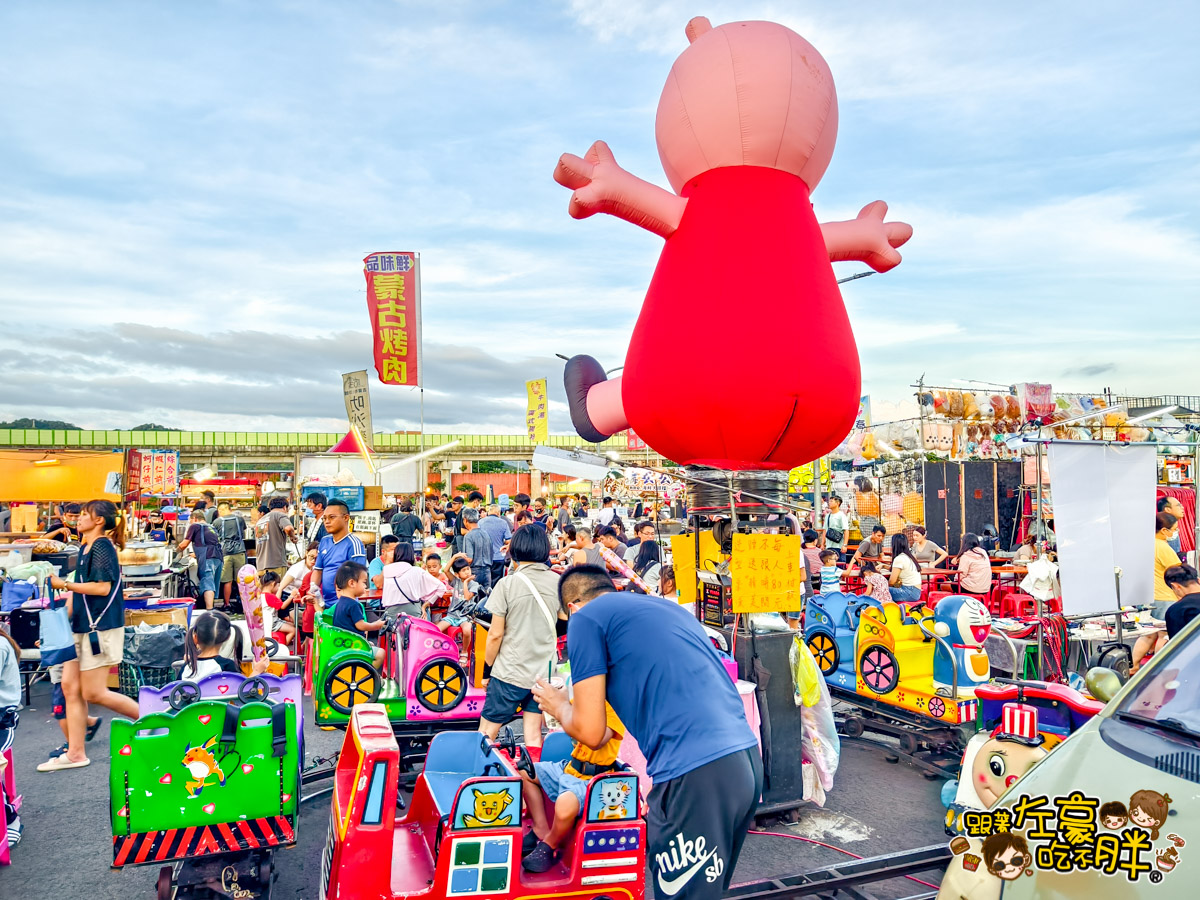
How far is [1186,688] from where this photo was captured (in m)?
2.44

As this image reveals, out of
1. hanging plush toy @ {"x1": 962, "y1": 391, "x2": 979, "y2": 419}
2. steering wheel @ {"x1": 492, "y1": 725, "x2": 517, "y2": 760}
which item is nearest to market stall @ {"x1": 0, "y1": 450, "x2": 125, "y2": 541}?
steering wheel @ {"x1": 492, "y1": 725, "x2": 517, "y2": 760}

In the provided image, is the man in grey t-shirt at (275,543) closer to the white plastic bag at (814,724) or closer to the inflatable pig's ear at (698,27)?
the white plastic bag at (814,724)

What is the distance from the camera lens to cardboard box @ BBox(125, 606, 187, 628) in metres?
8.38

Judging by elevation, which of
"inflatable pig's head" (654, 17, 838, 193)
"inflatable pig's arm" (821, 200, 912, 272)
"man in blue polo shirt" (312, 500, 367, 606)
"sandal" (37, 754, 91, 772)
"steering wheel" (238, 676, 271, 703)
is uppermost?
"inflatable pig's head" (654, 17, 838, 193)

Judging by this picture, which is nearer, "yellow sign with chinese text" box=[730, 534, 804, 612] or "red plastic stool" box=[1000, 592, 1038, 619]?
"yellow sign with chinese text" box=[730, 534, 804, 612]

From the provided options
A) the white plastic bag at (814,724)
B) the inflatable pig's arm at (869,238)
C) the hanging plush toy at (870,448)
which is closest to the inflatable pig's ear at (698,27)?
the inflatable pig's arm at (869,238)

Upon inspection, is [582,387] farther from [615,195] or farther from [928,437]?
[928,437]

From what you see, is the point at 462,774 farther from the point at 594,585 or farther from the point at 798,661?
the point at 798,661

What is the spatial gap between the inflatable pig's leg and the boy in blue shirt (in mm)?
2057

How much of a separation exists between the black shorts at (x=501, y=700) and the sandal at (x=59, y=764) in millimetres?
3227

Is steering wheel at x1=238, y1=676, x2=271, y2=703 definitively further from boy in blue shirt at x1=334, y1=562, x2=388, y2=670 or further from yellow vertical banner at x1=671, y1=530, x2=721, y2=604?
yellow vertical banner at x1=671, y1=530, x2=721, y2=604

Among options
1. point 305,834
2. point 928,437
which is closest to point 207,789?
point 305,834

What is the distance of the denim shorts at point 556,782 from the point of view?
333cm

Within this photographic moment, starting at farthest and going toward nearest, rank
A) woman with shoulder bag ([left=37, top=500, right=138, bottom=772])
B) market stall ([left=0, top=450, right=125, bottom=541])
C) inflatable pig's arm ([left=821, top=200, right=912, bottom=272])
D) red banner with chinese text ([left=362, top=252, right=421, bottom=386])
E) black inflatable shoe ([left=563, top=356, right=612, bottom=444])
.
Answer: red banner with chinese text ([left=362, top=252, right=421, bottom=386]) < market stall ([left=0, top=450, right=125, bottom=541]) < black inflatable shoe ([left=563, top=356, right=612, bottom=444]) < inflatable pig's arm ([left=821, top=200, right=912, bottom=272]) < woman with shoulder bag ([left=37, top=500, right=138, bottom=772])
